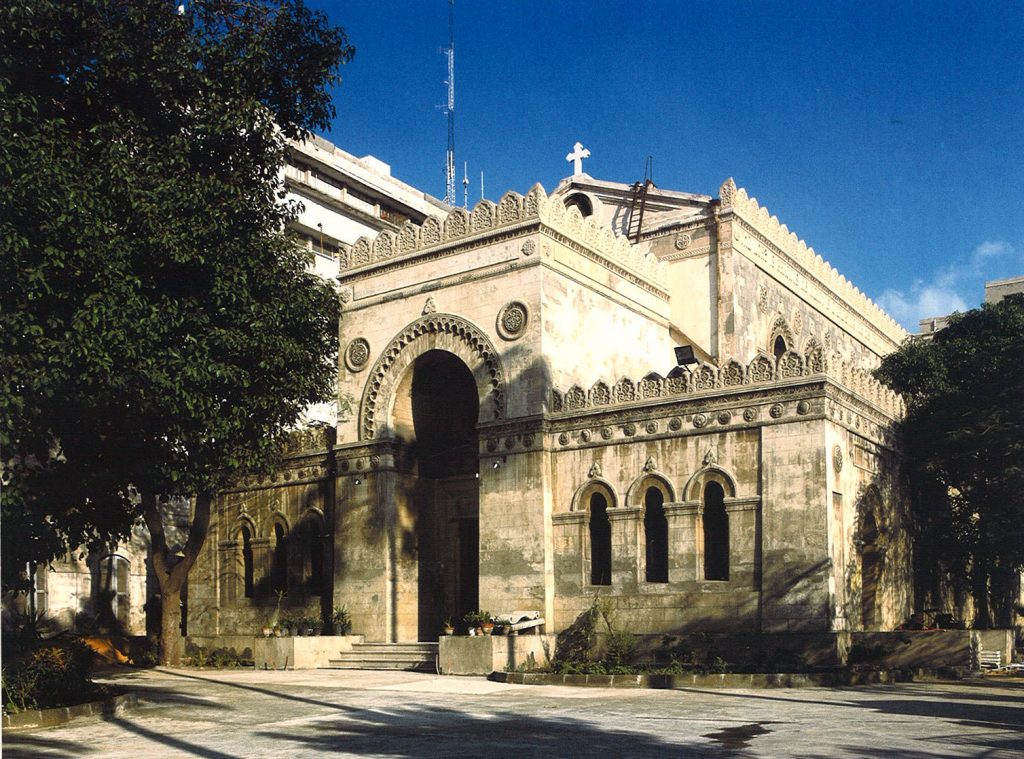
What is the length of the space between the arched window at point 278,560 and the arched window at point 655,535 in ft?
37.9

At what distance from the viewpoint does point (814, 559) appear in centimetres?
2255

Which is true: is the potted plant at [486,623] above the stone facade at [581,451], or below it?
below

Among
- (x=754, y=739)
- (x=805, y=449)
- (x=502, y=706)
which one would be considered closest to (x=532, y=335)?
(x=805, y=449)

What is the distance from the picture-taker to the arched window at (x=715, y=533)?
79.9 ft

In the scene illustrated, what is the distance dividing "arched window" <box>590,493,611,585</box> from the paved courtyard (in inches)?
204

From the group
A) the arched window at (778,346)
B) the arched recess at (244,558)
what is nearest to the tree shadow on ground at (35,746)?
the arched recess at (244,558)

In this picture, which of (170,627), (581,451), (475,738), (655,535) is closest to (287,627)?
(170,627)

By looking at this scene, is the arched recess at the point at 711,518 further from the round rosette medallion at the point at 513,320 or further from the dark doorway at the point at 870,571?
the round rosette medallion at the point at 513,320

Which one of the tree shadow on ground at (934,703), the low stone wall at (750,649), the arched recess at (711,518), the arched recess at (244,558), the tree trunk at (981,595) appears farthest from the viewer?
the arched recess at (244,558)

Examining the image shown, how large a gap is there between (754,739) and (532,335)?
15.1 meters

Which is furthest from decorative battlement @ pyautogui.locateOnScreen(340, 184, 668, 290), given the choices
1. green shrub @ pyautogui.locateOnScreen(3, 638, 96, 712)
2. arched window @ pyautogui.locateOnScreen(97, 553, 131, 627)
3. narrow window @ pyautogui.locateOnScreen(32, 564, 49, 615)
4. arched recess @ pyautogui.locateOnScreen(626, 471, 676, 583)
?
green shrub @ pyautogui.locateOnScreen(3, 638, 96, 712)

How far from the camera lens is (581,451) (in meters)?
26.2

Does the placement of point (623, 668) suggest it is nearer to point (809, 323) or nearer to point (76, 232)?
point (76, 232)

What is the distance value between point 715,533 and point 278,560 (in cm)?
1363
